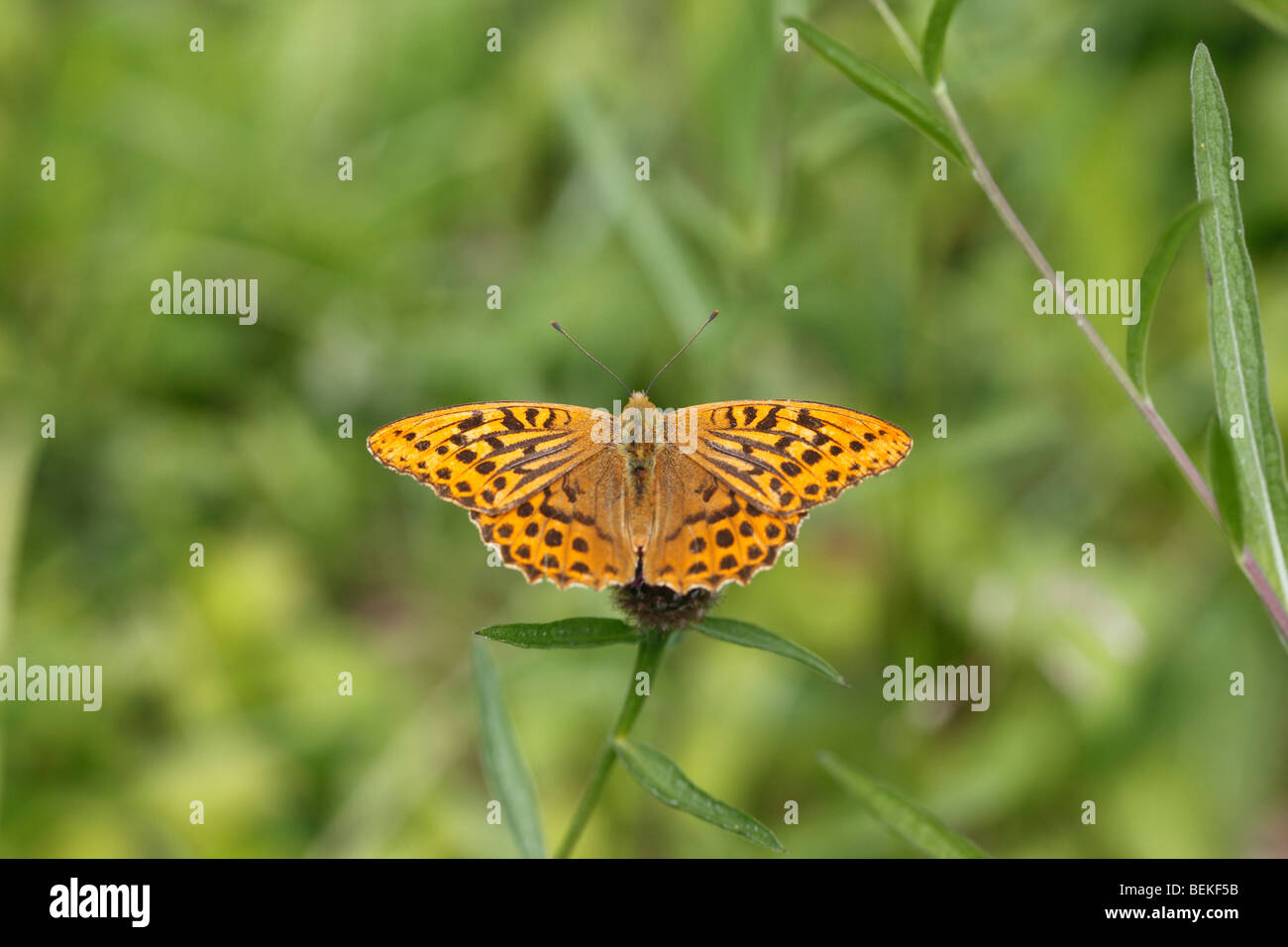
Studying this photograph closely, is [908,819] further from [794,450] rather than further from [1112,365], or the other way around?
[1112,365]

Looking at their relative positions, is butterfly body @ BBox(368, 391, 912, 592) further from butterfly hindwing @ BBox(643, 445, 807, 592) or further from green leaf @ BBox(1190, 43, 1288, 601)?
green leaf @ BBox(1190, 43, 1288, 601)

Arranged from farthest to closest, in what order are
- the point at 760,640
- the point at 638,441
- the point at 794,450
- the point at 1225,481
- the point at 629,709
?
1. the point at 638,441
2. the point at 794,450
3. the point at 629,709
4. the point at 760,640
5. the point at 1225,481

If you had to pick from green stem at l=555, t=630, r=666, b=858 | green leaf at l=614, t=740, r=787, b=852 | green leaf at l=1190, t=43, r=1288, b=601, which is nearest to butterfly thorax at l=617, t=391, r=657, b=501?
green stem at l=555, t=630, r=666, b=858

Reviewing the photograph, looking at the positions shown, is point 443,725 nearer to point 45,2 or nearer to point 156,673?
point 156,673

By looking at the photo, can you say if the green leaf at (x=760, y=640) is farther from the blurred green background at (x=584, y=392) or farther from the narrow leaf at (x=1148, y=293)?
the blurred green background at (x=584, y=392)

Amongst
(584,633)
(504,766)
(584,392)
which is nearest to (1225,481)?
(584,633)

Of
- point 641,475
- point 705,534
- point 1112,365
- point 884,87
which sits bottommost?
point 705,534

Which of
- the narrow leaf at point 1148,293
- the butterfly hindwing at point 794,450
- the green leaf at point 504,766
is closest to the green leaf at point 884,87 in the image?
the narrow leaf at point 1148,293
